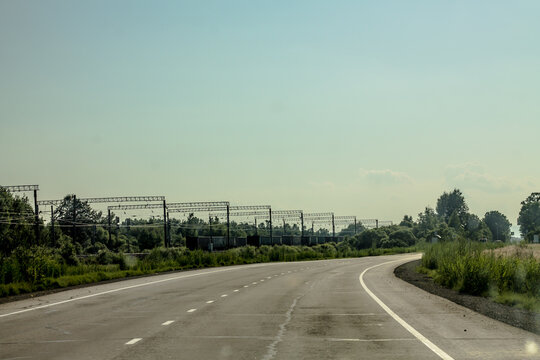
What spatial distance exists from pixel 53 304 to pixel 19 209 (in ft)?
318

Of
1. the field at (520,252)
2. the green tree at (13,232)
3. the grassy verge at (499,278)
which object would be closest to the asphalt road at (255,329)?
the grassy verge at (499,278)

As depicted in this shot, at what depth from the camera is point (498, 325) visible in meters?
14.4

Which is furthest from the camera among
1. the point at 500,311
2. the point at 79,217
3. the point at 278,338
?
the point at 79,217

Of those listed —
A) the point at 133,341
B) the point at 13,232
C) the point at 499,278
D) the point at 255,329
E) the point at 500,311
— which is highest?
the point at 13,232

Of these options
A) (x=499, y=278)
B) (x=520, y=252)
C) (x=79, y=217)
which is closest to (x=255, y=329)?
(x=499, y=278)

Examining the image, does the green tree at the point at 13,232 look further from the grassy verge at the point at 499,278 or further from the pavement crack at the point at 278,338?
the pavement crack at the point at 278,338

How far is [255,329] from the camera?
13.6 meters

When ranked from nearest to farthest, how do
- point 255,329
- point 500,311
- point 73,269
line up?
point 255,329
point 500,311
point 73,269

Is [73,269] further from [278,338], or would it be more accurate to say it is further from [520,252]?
[278,338]

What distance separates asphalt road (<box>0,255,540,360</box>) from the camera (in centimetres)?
1055

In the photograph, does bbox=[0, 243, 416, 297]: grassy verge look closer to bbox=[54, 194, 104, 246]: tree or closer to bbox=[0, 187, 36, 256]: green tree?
bbox=[0, 187, 36, 256]: green tree

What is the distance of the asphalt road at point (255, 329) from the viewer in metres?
10.6

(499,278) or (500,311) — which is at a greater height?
(499,278)

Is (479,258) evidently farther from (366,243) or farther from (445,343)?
(366,243)
